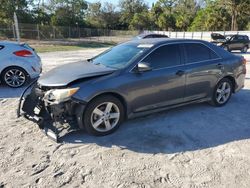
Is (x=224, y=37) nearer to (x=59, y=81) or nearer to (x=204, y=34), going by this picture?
(x=59, y=81)

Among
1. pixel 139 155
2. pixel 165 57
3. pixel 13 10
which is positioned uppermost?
pixel 13 10

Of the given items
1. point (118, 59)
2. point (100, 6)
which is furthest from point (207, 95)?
point (100, 6)

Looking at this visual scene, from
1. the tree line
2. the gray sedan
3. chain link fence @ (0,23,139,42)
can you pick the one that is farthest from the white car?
the tree line

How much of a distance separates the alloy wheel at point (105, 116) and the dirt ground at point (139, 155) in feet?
0.58

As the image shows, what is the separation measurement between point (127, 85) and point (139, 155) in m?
1.19

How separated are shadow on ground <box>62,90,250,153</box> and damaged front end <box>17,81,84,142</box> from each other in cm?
25

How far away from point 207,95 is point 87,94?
277 cm

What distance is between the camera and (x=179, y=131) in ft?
14.9

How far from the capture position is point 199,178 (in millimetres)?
3217

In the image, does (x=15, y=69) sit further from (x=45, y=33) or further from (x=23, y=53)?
(x=45, y=33)

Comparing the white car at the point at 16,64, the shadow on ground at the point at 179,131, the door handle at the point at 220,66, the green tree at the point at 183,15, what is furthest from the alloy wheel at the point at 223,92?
the green tree at the point at 183,15

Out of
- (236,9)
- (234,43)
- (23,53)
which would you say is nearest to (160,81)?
(23,53)

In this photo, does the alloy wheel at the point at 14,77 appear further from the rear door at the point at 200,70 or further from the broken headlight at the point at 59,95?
the rear door at the point at 200,70

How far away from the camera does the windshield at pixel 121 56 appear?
182 inches
